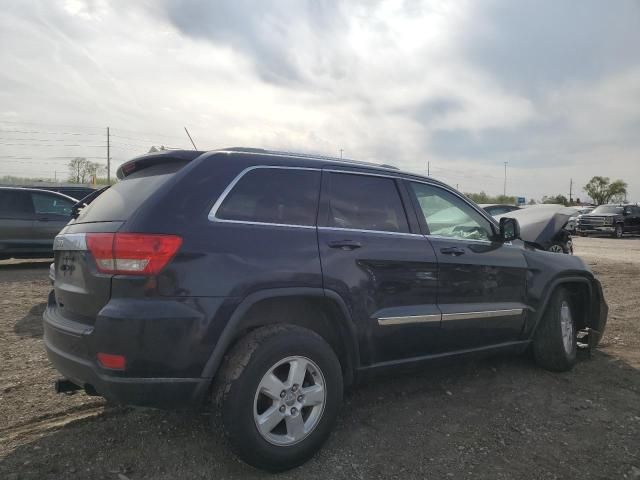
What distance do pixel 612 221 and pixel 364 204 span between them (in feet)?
91.7

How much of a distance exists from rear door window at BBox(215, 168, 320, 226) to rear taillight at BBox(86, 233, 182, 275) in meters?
0.34

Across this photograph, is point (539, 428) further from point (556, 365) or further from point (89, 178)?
point (89, 178)

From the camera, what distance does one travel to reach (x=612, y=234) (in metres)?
27.2

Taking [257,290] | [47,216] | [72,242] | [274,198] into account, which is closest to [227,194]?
[274,198]

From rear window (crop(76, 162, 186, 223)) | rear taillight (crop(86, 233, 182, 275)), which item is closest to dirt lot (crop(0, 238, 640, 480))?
rear taillight (crop(86, 233, 182, 275))

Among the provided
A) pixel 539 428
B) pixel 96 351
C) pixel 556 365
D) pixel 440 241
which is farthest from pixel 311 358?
pixel 556 365

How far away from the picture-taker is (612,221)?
27.0m

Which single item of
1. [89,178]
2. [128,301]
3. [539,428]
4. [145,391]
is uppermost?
[89,178]

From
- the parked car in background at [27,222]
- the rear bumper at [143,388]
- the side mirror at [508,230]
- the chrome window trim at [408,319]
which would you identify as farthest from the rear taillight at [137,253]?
the parked car in background at [27,222]

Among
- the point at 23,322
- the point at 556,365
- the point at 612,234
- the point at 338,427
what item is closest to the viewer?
the point at 338,427

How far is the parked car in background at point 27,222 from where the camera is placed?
10.1 meters

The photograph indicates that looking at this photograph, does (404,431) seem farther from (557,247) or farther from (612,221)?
(612,221)

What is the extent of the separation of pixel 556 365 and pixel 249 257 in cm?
330

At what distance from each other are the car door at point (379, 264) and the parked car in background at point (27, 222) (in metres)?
8.74
